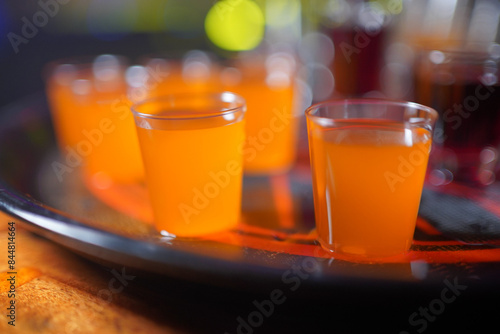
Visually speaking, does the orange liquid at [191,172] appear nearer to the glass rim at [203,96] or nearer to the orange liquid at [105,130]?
the glass rim at [203,96]

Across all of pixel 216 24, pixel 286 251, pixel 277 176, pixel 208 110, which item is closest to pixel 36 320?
pixel 286 251

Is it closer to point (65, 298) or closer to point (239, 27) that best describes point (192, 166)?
point (65, 298)

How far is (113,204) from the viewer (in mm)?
838

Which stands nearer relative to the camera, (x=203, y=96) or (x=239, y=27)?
(x=203, y=96)

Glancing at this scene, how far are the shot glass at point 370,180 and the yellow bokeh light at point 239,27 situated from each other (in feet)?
13.0

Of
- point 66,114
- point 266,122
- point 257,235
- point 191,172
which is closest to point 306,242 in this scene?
point 257,235

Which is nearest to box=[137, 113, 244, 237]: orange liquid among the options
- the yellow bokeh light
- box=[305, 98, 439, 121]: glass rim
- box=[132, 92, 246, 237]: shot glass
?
box=[132, 92, 246, 237]: shot glass

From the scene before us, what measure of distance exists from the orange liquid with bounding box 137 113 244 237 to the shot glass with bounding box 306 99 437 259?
146 millimetres

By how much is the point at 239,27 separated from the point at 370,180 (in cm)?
463

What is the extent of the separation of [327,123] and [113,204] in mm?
454

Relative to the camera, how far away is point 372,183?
570 mm

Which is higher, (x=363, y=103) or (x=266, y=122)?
(x=363, y=103)

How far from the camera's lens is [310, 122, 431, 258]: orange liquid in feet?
1.86

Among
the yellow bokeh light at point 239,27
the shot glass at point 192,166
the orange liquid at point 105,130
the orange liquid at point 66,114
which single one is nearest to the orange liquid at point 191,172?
the shot glass at point 192,166
